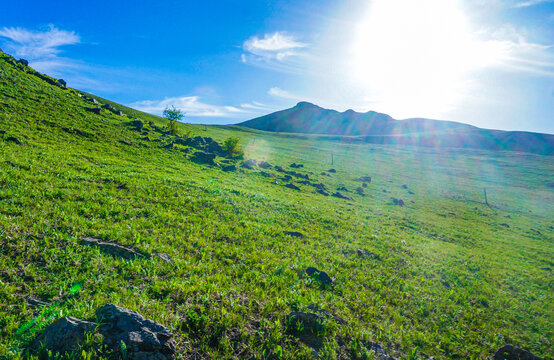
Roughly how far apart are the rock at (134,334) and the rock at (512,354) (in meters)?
10.9

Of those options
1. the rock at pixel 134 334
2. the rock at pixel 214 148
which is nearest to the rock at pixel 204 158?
the rock at pixel 214 148

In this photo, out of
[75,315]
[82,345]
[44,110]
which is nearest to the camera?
[82,345]

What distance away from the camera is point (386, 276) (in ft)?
42.9

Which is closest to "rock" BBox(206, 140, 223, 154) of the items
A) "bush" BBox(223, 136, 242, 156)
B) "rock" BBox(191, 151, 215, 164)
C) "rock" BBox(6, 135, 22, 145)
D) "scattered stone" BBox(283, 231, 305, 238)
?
"bush" BBox(223, 136, 242, 156)

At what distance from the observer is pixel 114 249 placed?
8969 millimetres

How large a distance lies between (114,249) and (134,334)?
5.17m

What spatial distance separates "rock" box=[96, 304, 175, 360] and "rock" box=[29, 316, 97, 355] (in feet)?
1.03

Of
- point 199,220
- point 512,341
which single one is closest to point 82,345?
point 199,220

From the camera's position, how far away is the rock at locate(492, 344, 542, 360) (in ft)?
26.2

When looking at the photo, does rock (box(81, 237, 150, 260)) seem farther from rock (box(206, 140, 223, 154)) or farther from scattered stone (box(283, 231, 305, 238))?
rock (box(206, 140, 223, 154))

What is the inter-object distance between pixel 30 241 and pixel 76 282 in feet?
10.0

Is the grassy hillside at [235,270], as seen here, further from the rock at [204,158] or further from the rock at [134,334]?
the rock at [204,158]

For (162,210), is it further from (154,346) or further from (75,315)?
(154,346)

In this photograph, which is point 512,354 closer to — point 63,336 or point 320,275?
point 320,275
